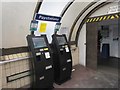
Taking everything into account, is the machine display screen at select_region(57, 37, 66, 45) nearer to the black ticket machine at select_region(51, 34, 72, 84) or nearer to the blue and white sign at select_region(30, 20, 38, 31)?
the black ticket machine at select_region(51, 34, 72, 84)

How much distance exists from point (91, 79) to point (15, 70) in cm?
218

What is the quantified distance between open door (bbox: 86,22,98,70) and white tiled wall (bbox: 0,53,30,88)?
238 centimetres

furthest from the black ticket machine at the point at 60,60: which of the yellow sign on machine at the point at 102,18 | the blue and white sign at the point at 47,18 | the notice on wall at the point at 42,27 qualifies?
the yellow sign on machine at the point at 102,18

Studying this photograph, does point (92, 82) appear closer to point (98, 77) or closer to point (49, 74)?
point (98, 77)

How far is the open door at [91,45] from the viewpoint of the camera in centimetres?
456

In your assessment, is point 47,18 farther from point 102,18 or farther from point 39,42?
point 102,18

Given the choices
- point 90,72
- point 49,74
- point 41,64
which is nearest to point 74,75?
point 90,72

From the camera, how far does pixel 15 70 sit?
3145mm

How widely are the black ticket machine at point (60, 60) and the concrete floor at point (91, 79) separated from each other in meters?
0.21

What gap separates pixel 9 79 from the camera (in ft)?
9.91

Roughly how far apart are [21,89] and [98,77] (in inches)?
90.2

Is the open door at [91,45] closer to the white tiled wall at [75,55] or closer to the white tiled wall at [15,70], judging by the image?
the white tiled wall at [75,55]

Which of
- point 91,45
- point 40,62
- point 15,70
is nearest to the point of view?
point 40,62

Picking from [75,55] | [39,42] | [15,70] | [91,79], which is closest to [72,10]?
[39,42]
